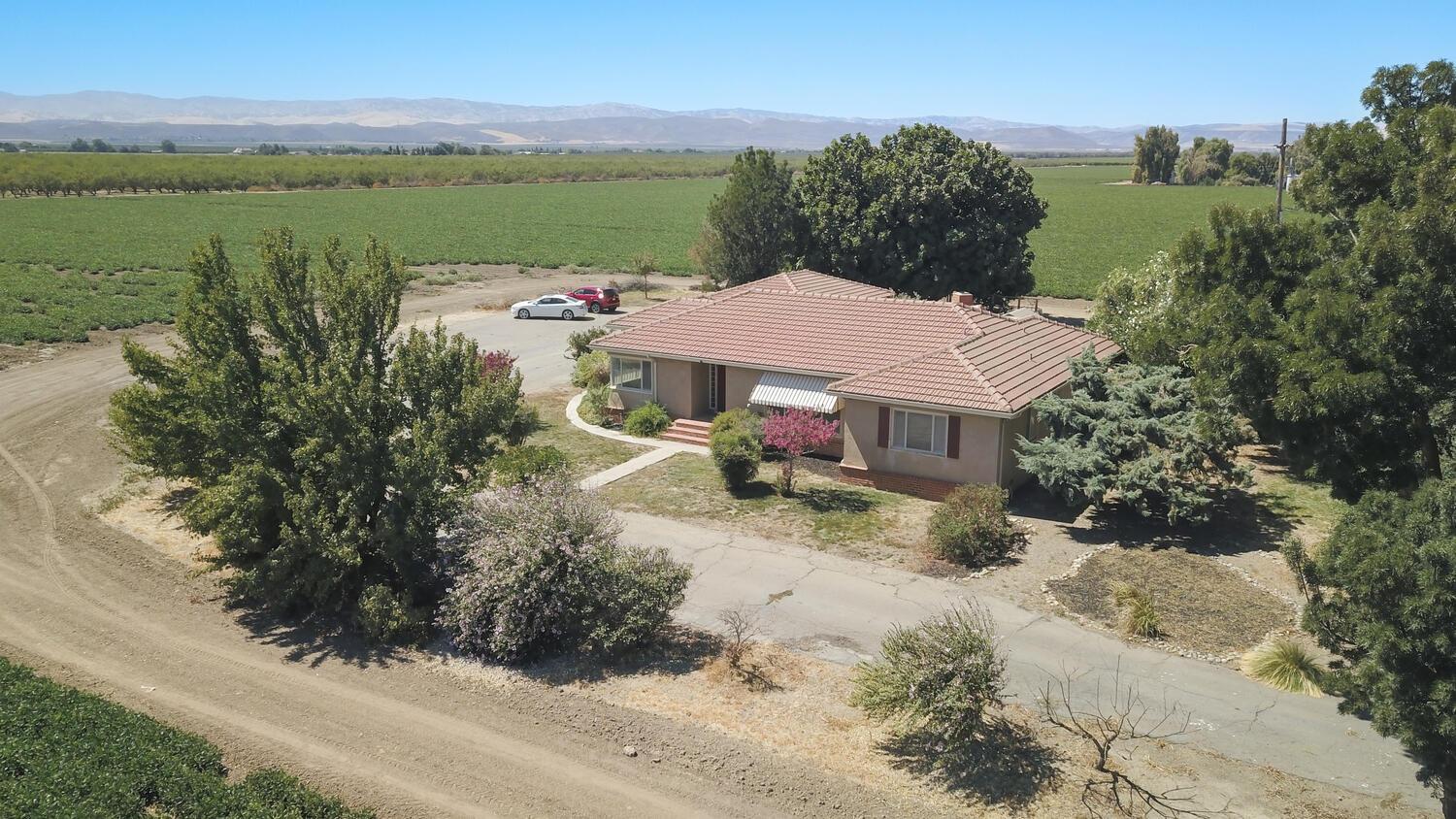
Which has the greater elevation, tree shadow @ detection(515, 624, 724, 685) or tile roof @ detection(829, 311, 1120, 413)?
tile roof @ detection(829, 311, 1120, 413)

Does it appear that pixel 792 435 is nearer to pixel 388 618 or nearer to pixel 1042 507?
pixel 1042 507

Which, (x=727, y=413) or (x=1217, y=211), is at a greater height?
(x=1217, y=211)

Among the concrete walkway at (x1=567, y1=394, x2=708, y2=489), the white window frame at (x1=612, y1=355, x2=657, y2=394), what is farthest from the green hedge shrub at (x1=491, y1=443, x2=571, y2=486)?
the white window frame at (x1=612, y1=355, x2=657, y2=394)

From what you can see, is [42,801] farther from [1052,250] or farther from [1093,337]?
[1052,250]

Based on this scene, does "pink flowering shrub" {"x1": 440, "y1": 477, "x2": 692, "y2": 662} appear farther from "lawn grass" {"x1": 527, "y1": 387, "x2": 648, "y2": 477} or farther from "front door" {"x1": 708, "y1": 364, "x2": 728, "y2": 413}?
"front door" {"x1": 708, "y1": 364, "x2": 728, "y2": 413}

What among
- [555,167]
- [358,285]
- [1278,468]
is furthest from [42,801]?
[555,167]
